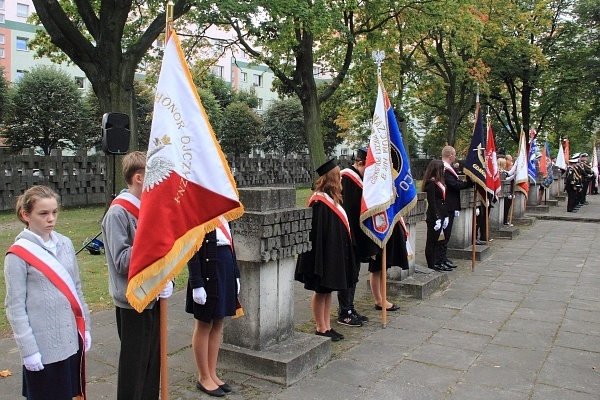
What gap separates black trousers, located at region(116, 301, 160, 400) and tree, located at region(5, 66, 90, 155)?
32155 mm

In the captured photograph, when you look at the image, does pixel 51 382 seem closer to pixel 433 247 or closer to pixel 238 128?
pixel 433 247

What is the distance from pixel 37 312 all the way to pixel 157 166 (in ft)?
3.60

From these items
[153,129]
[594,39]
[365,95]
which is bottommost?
[153,129]

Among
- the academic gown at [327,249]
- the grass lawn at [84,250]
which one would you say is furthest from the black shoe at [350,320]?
the grass lawn at [84,250]

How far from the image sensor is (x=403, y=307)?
23.5 feet

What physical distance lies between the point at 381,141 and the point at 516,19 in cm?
2529

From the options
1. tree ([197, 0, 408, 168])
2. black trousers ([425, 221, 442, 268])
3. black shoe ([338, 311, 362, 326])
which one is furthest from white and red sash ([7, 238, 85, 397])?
tree ([197, 0, 408, 168])

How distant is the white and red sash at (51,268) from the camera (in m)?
3.09

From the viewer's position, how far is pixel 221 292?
4.13 meters

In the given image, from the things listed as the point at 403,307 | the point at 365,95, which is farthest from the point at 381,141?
the point at 365,95

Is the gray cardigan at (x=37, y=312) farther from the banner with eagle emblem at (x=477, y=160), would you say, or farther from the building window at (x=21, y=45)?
the building window at (x=21, y=45)

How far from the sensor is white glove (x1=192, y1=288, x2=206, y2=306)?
12.9 ft

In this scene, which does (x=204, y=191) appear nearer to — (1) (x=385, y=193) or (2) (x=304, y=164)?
(1) (x=385, y=193)

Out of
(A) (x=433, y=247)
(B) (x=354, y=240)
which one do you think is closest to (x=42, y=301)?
(B) (x=354, y=240)
